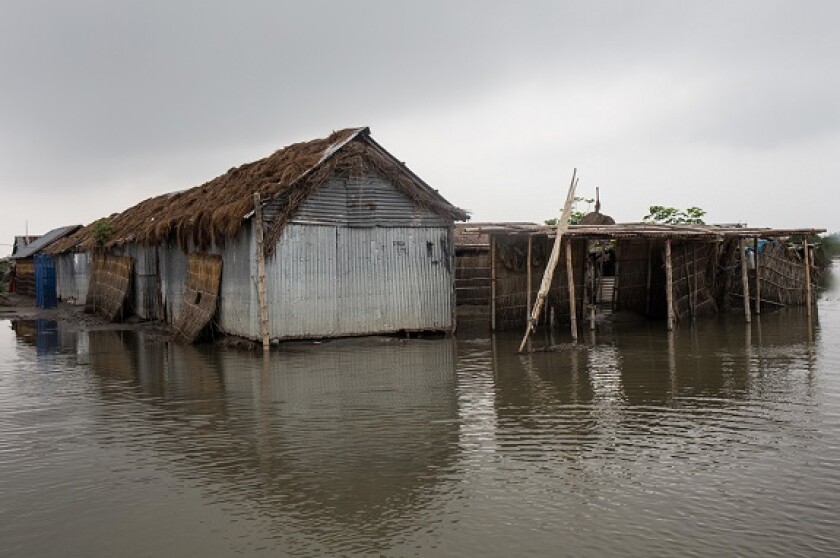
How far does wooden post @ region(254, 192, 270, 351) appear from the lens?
15625 mm

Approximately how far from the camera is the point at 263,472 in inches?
268

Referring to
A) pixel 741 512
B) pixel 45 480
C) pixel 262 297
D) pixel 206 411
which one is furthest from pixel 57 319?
pixel 741 512

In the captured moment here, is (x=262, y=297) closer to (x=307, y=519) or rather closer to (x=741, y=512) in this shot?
(x=307, y=519)

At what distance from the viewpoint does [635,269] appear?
2189 centimetres

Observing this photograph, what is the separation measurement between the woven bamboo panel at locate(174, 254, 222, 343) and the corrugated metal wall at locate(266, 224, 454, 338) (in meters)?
2.38

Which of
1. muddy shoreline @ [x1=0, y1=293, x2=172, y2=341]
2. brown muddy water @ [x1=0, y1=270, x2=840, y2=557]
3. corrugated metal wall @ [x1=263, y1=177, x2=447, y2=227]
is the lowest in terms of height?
brown muddy water @ [x1=0, y1=270, x2=840, y2=557]

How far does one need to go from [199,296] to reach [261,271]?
387 cm

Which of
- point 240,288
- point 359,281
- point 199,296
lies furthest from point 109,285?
point 359,281

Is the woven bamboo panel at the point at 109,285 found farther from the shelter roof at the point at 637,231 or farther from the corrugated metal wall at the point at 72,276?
the shelter roof at the point at 637,231

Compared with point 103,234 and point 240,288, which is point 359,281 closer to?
point 240,288

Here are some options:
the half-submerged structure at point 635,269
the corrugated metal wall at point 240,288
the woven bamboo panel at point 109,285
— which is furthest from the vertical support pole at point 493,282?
the woven bamboo panel at point 109,285

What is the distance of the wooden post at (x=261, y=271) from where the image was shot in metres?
15.6

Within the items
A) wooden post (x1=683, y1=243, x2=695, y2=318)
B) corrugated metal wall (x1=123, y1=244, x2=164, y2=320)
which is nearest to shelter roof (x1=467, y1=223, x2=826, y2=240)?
wooden post (x1=683, y1=243, x2=695, y2=318)

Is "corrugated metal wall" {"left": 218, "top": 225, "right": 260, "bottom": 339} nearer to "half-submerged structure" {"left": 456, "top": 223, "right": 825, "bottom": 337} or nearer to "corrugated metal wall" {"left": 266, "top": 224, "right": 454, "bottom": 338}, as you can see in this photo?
"corrugated metal wall" {"left": 266, "top": 224, "right": 454, "bottom": 338}
